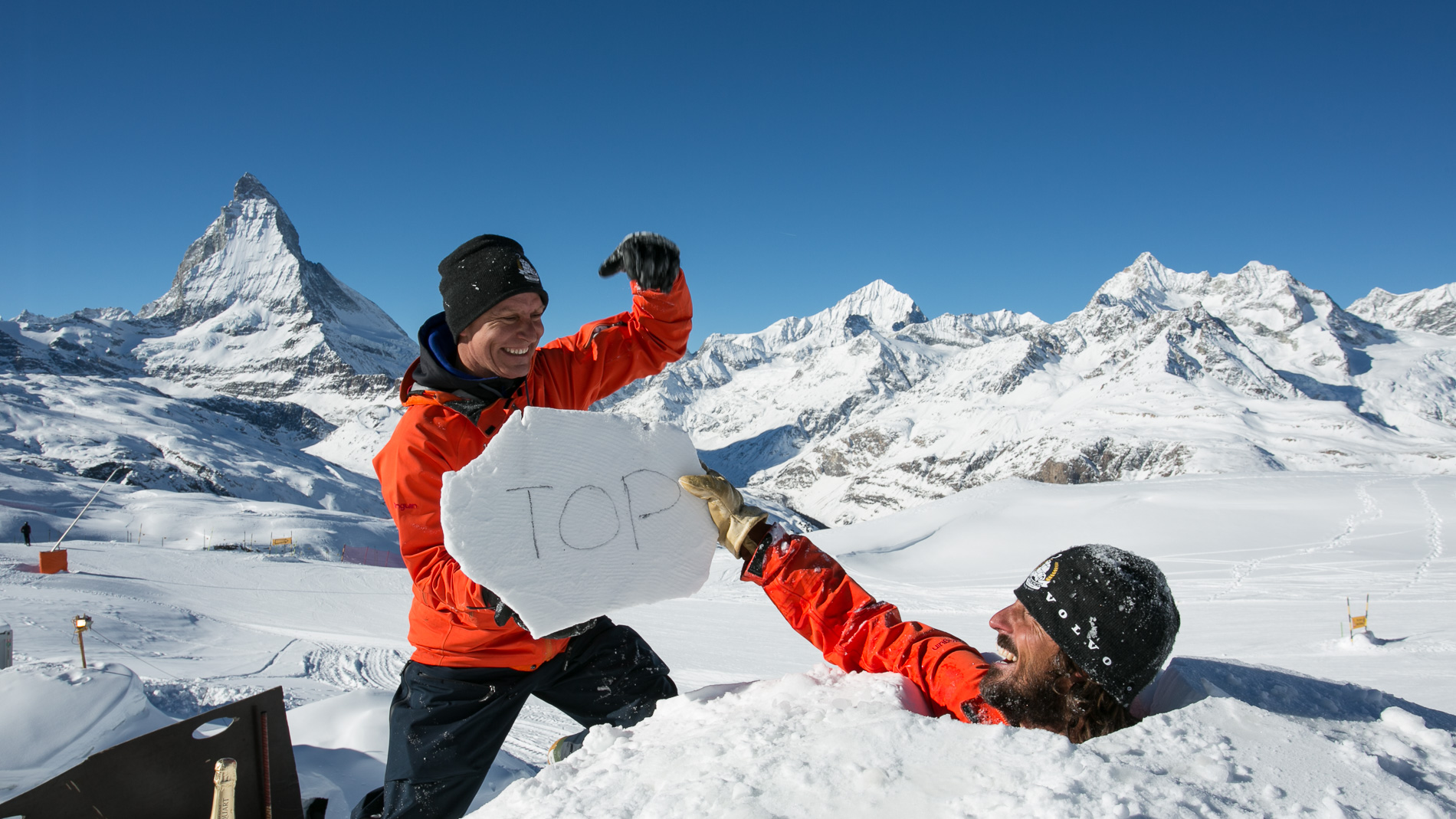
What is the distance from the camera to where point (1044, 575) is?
5.83ft

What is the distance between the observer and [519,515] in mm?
1784

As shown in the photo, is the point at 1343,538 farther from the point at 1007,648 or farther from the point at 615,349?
the point at 615,349

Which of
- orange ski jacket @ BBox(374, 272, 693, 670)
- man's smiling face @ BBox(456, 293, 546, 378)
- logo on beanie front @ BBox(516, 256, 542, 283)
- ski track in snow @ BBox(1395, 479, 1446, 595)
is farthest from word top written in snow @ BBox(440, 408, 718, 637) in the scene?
ski track in snow @ BBox(1395, 479, 1446, 595)

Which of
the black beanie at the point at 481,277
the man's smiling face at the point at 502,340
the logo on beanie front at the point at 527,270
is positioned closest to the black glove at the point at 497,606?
the man's smiling face at the point at 502,340

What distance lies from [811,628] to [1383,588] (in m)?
15.1

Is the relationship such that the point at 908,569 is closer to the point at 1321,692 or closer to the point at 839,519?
the point at 1321,692

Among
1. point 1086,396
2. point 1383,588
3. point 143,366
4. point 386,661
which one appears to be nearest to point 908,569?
point 1383,588

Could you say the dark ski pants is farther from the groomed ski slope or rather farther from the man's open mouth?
the man's open mouth

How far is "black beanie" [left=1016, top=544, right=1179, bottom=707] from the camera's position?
1579mm

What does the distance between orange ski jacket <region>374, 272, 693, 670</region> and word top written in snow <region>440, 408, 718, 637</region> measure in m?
0.16

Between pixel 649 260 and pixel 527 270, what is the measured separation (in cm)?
58

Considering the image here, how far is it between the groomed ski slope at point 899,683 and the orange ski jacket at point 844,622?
20 cm

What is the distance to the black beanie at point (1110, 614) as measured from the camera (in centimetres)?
158

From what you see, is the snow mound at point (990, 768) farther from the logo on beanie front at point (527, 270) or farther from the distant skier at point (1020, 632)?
the logo on beanie front at point (527, 270)
